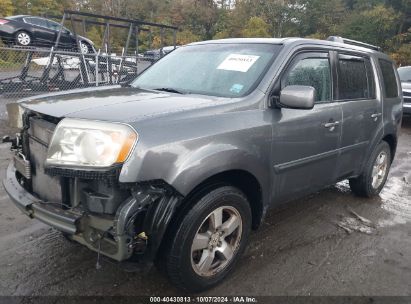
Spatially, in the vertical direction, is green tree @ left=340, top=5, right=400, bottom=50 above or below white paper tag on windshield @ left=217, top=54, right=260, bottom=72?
above

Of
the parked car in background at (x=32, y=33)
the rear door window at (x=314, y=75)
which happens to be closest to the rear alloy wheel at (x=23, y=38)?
the parked car in background at (x=32, y=33)

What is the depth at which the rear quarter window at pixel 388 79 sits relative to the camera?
4.61m

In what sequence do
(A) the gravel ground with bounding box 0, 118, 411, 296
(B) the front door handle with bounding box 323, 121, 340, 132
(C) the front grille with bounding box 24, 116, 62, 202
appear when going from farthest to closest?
(B) the front door handle with bounding box 323, 121, 340, 132, (A) the gravel ground with bounding box 0, 118, 411, 296, (C) the front grille with bounding box 24, 116, 62, 202

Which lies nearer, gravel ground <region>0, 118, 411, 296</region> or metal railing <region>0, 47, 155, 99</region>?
gravel ground <region>0, 118, 411, 296</region>

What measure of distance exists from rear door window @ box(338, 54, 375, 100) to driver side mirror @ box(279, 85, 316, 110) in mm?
1044

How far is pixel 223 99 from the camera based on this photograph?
2.89 metres

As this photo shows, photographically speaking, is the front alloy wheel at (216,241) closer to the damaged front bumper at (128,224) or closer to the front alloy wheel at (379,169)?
the damaged front bumper at (128,224)

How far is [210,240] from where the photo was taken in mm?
2746

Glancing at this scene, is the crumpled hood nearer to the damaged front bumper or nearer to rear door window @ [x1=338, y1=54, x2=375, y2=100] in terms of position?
the damaged front bumper

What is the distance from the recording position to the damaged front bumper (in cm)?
218

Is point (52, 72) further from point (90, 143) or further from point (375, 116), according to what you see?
point (90, 143)

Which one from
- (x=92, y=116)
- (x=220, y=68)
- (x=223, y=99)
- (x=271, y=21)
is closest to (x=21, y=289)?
(x=92, y=116)

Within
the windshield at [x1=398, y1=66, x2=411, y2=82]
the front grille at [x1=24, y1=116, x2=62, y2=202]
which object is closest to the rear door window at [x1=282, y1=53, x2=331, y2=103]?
the front grille at [x1=24, y1=116, x2=62, y2=202]

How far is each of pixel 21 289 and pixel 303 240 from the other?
2390 mm
